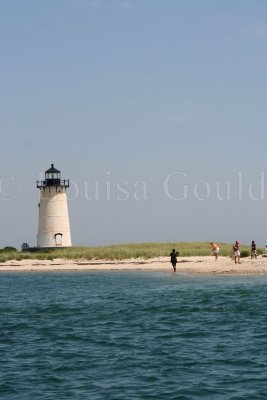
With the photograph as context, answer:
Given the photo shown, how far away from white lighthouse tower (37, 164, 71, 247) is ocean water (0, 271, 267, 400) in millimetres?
31487

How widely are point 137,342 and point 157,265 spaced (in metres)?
33.2

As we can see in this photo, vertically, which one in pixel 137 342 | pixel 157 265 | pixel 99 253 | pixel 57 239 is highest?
pixel 57 239

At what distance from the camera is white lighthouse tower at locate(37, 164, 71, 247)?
70750 millimetres

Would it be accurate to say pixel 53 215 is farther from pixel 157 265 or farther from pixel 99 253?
pixel 157 265

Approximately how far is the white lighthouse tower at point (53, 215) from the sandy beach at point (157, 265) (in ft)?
25.5

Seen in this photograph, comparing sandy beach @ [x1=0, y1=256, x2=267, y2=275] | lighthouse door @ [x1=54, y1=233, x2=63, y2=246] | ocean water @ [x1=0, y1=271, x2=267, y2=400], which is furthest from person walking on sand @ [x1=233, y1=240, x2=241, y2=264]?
lighthouse door @ [x1=54, y1=233, x2=63, y2=246]

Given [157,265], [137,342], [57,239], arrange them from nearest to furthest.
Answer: [137,342] < [157,265] < [57,239]

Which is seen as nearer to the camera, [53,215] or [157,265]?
[157,265]

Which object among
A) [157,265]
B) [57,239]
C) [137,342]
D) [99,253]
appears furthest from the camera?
[57,239]

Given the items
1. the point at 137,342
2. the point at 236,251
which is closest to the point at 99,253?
the point at 236,251

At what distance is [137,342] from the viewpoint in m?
21.5

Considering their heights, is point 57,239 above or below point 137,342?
above

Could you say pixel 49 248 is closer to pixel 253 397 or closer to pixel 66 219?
pixel 66 219

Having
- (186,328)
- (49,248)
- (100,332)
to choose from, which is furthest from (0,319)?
(49,248)
